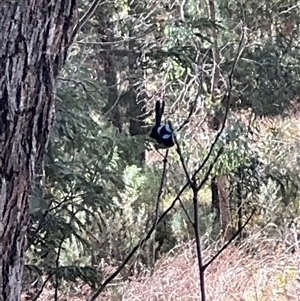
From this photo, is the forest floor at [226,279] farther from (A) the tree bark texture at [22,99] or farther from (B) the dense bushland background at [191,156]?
(A) the tree bark texture at [22,99]

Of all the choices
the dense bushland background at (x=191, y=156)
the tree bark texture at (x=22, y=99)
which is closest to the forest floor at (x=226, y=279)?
the dense bushland background at (x=191, y=156)

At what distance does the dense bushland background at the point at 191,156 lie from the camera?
3.11 meters

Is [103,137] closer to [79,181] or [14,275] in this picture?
[79,181]

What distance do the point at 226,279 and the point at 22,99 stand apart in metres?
2.63

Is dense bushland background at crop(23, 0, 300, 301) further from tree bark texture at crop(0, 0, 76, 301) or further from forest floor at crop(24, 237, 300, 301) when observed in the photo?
tree bark texture at crop(0, 0, 76, 301)

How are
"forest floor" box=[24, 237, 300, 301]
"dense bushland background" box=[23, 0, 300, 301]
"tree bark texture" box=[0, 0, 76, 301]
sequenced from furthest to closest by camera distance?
"forest floor" box=[24, 237, 300, 301] → "dense bushland background" box=[23, 0, 300, 301] → "tree bark texture" box=[0, 0, 76, 301]

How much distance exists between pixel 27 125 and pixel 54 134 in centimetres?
148

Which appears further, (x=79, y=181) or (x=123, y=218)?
(x=123, y=218)

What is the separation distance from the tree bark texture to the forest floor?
223cm

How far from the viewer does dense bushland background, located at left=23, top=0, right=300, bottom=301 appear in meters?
3.11

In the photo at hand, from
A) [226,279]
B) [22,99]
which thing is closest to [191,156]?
[226,279]

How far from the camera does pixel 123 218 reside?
5133 mm

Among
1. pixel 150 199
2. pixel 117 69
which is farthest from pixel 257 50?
pixel 117 69

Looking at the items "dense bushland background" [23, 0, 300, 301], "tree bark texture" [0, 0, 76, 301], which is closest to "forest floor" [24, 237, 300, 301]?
"dense bushland background" [23, 0, 300, 301]
